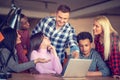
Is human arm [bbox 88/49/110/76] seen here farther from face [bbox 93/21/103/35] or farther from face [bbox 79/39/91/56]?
face [bbox 93/21/103/35]

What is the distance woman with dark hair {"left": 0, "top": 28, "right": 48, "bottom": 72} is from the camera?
2297 millimetres

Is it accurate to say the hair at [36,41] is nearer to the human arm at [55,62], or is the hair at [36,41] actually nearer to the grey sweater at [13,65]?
the human arm at [55,62]

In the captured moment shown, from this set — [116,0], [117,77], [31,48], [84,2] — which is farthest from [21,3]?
[117,77]

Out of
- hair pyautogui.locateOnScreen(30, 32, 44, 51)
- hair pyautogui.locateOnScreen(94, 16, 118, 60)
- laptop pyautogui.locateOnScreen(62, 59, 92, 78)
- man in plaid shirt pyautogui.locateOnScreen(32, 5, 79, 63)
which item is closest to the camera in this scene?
laptop pyautogui.locateOnScreen(62, 59, 92, 78)

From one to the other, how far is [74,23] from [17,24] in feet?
19.2

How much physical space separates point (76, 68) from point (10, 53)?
636 mm

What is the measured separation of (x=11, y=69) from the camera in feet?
8.77

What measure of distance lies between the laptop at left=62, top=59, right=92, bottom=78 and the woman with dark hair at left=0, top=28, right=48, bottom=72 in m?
0.27

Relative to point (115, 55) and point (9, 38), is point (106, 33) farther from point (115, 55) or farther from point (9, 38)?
point (9, 38)

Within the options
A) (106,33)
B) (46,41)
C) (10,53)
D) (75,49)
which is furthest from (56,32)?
(10,53)

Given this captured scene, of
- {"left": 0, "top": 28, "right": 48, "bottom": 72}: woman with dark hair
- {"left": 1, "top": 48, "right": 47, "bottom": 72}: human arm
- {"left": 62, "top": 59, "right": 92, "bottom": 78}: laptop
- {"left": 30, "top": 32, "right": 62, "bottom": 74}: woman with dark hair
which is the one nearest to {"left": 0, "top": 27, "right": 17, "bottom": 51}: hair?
{"left": 0, "top": 28, "right": 48, "bottom": 72}: woman with dark hair

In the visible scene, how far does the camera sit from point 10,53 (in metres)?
2.37

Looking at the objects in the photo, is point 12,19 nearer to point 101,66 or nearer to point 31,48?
point 31,48

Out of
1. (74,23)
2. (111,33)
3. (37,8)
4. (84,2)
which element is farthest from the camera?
(74,23)
